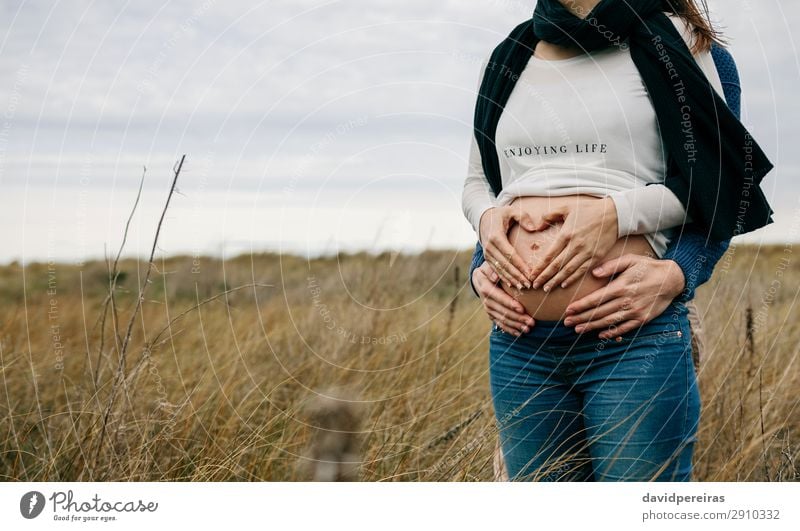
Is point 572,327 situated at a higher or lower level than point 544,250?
lower

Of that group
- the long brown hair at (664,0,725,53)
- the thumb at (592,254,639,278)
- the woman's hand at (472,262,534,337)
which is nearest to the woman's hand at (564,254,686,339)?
the thumb at (592,254,639,278)

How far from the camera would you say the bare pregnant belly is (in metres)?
2.00

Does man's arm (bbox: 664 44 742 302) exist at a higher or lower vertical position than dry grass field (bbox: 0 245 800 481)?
higher

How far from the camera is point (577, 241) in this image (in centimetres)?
194

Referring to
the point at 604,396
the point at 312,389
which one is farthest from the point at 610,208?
the point at 312,389

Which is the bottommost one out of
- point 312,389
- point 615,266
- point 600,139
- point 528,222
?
point 312,389

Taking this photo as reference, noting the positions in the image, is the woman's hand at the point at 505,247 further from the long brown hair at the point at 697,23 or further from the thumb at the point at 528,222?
the long brown hair at the point at 697,23

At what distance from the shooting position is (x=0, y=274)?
29.3ft

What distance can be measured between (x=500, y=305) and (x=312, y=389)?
155cm

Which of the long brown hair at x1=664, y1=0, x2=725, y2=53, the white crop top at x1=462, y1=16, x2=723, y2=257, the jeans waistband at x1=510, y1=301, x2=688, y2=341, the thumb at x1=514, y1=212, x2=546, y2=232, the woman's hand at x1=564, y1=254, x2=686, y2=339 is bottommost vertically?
the jeans waistband at x1=510, y1=301, x2=688, y2=341

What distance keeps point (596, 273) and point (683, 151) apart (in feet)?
1.30

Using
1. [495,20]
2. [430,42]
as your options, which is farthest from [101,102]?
[495,20]

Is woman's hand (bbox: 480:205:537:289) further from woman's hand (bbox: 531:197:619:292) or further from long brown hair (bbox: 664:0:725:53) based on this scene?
long brown hair (bbox: 664:0:725:53)

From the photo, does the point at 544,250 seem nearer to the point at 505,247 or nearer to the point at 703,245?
the point at 505,247
